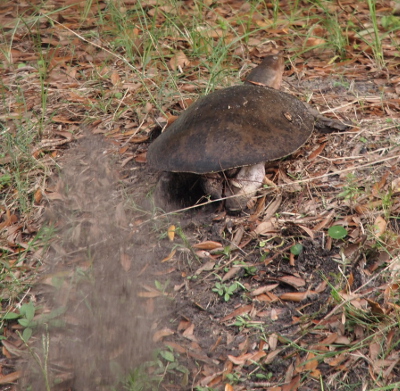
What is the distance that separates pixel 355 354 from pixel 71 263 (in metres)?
1.48

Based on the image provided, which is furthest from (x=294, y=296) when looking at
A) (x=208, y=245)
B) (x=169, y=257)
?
(x=169, y=257)

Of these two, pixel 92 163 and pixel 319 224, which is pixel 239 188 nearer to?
pixel 319 224

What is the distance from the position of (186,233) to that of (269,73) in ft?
3.88

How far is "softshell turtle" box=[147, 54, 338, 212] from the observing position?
2.63 meters

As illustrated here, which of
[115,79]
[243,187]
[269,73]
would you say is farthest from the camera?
[115,79]

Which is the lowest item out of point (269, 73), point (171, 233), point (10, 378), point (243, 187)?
point (10, 378)

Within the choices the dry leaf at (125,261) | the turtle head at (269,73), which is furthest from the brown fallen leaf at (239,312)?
the turtle head at (269,73)

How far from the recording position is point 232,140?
2643 millimetres

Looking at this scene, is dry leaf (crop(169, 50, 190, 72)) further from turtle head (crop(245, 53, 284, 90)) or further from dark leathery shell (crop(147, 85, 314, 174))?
dark leathery shell (crop(147, 85, 314, 174))

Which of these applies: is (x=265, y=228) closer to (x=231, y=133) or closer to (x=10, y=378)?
(x=231, y=133)

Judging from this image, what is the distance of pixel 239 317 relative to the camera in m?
2.41

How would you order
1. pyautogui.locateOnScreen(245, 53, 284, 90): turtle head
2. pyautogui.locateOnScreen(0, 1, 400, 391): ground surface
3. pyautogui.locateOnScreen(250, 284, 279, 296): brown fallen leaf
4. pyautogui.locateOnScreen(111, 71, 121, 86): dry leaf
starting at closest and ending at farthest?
1. pyautogui.locateOnScreen(0, 1, 400, 391): ground surface
2. pyautogui.locateOnScreen(250, 284, 279, 296): brown fallen leaf
3. pyautogui.locateOnScreen(245, 53, 284, 90): turtle head
4. pyautogui.locateOnScreen(111, 71, 121, 86): dry leaf

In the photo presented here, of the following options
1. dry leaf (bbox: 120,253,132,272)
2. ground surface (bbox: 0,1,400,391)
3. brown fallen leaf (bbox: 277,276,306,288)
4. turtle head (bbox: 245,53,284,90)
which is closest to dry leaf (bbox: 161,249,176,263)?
→ ground surface (bbox: 0,1,400,391)

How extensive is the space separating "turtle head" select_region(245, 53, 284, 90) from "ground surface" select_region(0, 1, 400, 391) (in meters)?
0.30
